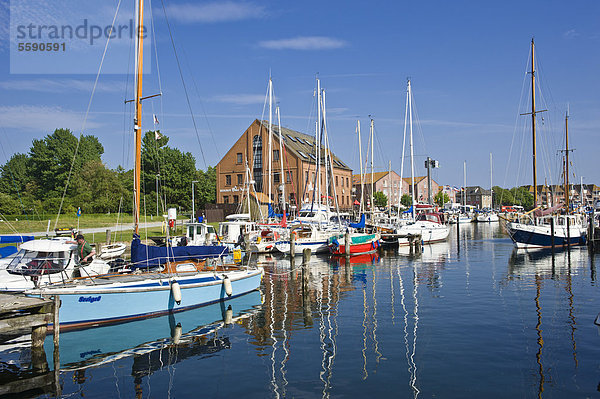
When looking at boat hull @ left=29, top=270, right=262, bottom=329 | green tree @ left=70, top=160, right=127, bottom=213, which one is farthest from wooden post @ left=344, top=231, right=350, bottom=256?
green tree @ left=70, top=160, right=127, bottom=213

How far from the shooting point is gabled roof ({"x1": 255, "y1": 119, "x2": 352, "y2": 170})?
240ft

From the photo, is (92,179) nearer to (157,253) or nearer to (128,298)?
(157,253)

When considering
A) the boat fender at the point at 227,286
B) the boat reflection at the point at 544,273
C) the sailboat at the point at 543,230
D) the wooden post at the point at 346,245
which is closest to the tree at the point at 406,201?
the sailboat at the point at 543,230

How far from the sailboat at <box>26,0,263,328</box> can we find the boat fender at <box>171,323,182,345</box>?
111cm

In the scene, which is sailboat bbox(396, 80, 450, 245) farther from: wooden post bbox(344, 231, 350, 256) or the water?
the water

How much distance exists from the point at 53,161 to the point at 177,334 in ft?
288

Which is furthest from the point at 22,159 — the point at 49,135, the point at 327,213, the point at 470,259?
the point at 470,259

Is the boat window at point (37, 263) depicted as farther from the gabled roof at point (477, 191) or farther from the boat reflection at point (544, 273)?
the gabled roof at point (477, 191)

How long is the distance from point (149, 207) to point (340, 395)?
71.2 m

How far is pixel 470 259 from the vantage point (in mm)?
36688

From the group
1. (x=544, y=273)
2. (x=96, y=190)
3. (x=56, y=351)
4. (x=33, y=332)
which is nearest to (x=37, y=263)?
(x=33, y=332)

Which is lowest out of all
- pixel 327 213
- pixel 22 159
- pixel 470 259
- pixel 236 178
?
pixel 470 259

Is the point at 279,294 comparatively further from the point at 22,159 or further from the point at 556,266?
the point at 22,159

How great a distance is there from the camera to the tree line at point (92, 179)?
70.6m
